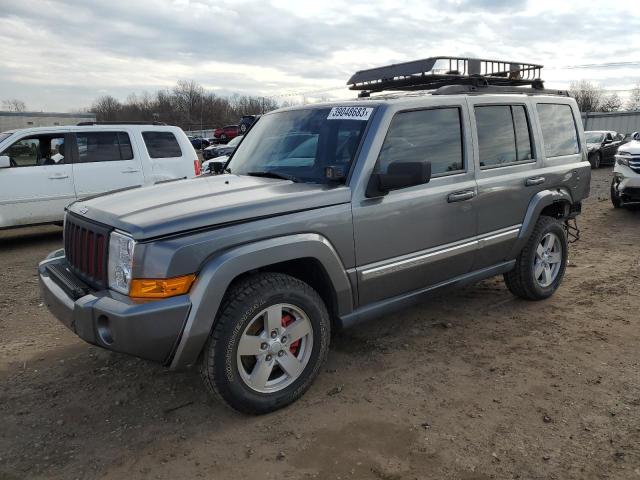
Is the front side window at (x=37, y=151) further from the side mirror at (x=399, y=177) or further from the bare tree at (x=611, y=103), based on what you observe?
the bare tree at (x=611, y=103)

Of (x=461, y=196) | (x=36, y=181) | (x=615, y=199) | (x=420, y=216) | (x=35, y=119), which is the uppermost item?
(x=35, y=119)

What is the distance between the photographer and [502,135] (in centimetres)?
443

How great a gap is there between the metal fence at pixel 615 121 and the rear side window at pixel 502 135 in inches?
1723

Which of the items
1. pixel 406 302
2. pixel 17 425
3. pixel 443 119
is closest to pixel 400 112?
pixel 443 119

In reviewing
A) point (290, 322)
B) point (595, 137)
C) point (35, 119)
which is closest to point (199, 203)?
point (290, 322)

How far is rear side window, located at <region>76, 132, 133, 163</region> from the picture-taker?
8.39 meters

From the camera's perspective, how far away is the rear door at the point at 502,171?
4219 mm

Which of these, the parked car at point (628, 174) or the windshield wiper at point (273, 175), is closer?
the windshield wiper at point (273, 175)

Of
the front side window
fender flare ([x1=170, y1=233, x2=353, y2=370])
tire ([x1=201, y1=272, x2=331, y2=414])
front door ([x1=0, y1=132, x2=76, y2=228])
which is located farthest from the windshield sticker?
the front side window

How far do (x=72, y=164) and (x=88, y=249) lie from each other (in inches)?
231

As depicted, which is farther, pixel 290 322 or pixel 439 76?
pixel 439 76

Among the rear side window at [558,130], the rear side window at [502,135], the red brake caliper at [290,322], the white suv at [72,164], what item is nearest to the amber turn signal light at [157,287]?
the red brake caliper at [290,322]

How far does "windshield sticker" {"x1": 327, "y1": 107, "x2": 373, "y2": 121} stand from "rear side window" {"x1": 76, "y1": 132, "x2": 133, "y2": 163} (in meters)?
5.97

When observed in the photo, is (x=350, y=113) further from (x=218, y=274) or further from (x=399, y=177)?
(x=218, y=274)
